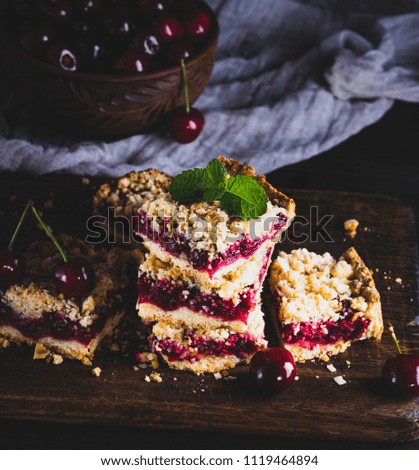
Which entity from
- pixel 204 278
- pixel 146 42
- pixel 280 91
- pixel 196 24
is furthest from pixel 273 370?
pixel 280 91

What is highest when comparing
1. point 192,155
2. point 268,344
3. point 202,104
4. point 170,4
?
point 170,4

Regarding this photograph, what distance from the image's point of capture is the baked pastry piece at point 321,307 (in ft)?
15.0

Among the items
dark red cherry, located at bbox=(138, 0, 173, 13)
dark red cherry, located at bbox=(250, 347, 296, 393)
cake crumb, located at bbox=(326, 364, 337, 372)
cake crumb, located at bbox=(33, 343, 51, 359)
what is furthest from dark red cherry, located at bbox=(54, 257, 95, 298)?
dark red cherry, located at bbox=(138, 0, 173, 13)

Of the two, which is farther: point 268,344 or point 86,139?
point 86,139

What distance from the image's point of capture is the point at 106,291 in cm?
459

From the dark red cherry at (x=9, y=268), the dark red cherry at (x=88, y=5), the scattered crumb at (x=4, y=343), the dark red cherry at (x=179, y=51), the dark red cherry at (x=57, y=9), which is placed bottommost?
the scattered crumb at (x=4, y=343)

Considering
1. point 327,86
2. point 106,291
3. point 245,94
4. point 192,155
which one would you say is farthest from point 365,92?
point 106,291

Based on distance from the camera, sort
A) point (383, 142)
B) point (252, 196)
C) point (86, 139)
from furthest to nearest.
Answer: point (383, 142), point (86, 139), point (252, 196)

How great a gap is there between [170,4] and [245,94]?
4.21 ft

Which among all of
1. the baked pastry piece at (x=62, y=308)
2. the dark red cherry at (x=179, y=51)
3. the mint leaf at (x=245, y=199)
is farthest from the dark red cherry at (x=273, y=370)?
the dark red cherry at (x=179, y=51)

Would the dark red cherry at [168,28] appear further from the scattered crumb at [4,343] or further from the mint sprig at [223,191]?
the scattered crumb at [4,343]

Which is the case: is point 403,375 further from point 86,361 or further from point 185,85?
point 185,85

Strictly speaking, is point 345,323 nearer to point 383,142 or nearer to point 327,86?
point 383,142

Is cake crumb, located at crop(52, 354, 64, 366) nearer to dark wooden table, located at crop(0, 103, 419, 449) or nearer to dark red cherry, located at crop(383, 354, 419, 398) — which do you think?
dark wooden table, located at crop(0, 103, 419, 449)
